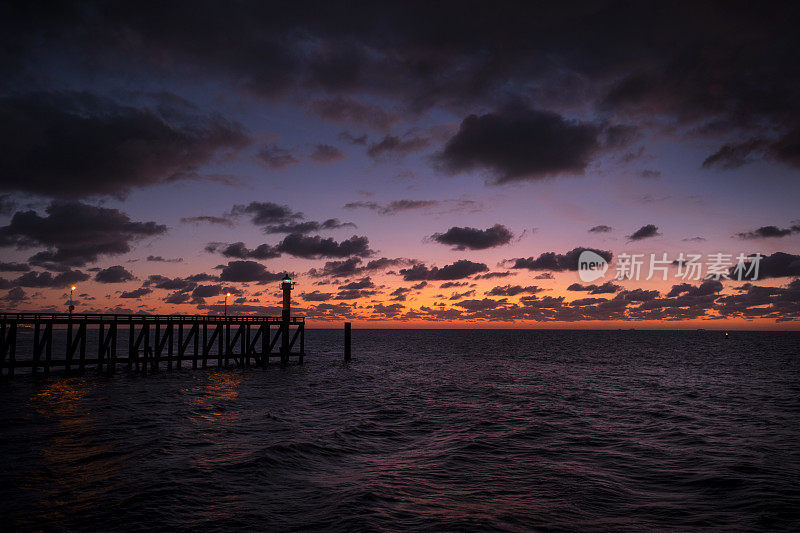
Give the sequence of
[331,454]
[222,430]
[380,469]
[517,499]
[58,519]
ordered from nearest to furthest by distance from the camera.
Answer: [58,519]
[517,499]
[380,469]
[331,454]
[222,430]

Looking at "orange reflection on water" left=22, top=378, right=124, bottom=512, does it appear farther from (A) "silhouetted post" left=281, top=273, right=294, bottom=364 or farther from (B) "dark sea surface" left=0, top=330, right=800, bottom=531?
(A) "silhouetted post" left=281, top=273, right=294, bottom=364

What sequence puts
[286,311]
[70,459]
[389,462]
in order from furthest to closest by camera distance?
[286,311]
[389,462]
[70,459]

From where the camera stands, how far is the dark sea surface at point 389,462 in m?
10.0

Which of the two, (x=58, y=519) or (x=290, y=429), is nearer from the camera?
(x=58, y=519)

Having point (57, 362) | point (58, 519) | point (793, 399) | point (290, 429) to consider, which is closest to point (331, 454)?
point (290, 429)

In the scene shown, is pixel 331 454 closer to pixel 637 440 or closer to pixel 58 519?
pixel 58 519

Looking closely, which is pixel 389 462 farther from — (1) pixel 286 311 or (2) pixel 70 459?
(1) pixel 286 311

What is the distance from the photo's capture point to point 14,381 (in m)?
31.1

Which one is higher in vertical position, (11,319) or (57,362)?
(11,319)

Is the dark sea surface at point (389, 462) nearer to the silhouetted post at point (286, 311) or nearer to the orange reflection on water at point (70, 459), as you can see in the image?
the orange reflection on water at point (70, 459)

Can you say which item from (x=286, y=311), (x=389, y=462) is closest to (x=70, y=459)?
(x=389, y=462)

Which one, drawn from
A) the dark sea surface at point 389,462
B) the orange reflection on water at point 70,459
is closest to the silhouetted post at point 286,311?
the dark sea surface at point 389,462

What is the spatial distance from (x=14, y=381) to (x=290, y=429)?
24.3m

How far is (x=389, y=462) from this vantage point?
14305mm
